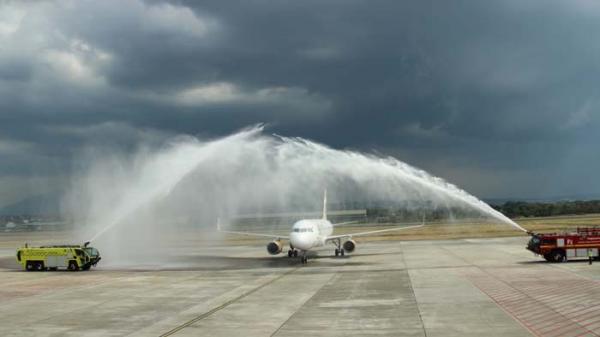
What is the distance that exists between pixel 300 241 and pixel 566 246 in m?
21.5

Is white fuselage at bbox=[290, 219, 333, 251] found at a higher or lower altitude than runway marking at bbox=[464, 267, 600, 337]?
higher

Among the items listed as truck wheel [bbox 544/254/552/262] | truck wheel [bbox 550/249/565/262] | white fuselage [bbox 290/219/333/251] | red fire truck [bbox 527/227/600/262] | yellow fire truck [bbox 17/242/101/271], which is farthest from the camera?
white fuselage [bbox 290/219/333/251]

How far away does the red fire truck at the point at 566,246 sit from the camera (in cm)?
4212

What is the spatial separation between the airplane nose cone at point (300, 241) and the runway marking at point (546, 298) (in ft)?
53.7

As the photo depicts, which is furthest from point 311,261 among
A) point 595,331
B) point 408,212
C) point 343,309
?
point 408,212

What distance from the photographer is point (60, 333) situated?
21219 millimetres

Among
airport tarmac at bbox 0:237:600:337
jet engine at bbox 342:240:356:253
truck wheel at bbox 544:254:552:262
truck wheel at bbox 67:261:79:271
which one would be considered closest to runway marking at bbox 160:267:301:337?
airport tarmac at bbox 0:237:600:337

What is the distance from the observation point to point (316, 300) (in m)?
28.0

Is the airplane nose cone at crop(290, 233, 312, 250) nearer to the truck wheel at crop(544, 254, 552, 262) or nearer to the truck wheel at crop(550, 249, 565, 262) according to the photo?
the truck wheel at crop(544, 254, 552, 262)

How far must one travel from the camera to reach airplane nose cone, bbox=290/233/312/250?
50344 mm

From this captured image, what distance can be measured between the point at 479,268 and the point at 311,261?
55.4 feet

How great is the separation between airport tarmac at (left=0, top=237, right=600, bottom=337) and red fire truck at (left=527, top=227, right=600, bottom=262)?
40.1 inches

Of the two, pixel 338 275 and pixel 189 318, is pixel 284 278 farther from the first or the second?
pixel 189 318

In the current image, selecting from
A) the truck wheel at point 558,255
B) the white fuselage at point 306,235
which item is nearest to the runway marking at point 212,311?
the white fuselage at point 306,235
